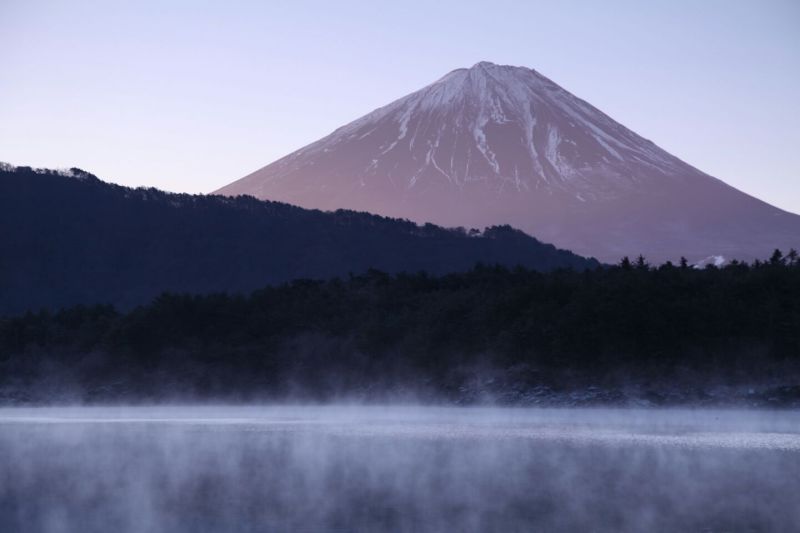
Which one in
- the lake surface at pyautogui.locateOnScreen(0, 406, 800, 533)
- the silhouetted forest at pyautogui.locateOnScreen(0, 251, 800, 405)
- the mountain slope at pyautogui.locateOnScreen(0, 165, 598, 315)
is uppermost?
the mountain slope at pyautogui.locateOnScreen(0, 165, 598, 315)

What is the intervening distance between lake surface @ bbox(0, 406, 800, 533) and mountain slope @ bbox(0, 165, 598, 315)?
45105 millimetres

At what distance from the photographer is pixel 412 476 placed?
69.8 feet

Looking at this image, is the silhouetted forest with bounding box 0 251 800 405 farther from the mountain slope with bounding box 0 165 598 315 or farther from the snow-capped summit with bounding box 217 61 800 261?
the snow-capped summit with bounding box 217 61 800 261

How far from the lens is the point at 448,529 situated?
15.6 m

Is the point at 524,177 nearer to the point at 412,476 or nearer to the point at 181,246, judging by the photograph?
the point at 181,246

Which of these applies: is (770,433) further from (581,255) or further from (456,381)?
(581,255)

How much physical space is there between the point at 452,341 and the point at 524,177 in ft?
192

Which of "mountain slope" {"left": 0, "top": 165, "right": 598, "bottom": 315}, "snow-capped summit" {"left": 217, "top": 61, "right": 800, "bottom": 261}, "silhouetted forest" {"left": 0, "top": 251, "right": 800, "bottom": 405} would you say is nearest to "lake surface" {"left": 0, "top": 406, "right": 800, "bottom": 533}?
"silhouetted forest" {"left": 0, "top": 251, "right": 800, "bottom": 405}

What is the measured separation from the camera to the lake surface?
53.9 ft

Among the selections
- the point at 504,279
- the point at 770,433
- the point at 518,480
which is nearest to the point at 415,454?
the point at 518,480

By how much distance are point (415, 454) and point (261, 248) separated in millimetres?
60587

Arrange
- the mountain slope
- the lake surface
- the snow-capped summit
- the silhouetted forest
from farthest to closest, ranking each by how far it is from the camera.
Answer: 1. the snow-capped summit
2. the mountain slope
3. the silhouetted forest
4. the lake surface

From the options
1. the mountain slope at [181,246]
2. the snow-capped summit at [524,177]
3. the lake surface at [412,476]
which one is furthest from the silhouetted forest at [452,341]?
the snow-capped summit at [524,177]

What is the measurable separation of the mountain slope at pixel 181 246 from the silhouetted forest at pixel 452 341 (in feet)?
57.4
